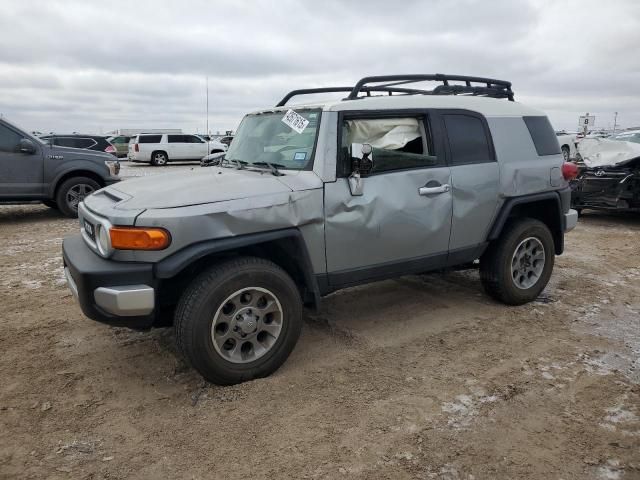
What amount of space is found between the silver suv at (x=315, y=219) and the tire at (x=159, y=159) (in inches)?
870

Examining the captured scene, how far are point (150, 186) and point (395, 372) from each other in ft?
7.07

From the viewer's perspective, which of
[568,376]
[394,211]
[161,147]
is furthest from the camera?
[161,147]

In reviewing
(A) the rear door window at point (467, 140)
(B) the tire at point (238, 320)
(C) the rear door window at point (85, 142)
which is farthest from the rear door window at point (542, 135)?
(C) the rear door window at point (85, 142)

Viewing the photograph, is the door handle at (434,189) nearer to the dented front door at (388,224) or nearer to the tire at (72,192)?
the dented front door at (388,224)

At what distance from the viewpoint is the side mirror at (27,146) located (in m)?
8.80

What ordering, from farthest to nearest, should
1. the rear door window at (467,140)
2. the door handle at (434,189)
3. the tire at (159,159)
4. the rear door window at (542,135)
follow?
the tire at (159,159), the rear door window at (542,135), the rear door window at (467,140), the door handle at (434,189)

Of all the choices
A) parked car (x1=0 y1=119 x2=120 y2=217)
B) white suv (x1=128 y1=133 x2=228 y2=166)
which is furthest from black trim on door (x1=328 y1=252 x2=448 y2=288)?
white suv (x1=128 y1=133 x2=228 y2=166)

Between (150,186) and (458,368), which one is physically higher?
(150,186)

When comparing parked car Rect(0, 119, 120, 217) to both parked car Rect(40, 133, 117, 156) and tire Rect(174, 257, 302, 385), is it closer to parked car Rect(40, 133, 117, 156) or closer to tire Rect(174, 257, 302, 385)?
tire Rect(174, 257, 302, 385)

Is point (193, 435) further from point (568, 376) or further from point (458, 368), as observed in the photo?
point (568, 376)

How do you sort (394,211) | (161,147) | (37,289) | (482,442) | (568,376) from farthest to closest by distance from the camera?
1. (161,147)
2. (37,289)
3. (394,211)
4. (568,376)
5. (482,442)

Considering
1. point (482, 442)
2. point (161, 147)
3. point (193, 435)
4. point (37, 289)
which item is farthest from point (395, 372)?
point (161, 147)

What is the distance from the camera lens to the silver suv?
3.06 metres

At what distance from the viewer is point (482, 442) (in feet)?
9.11
